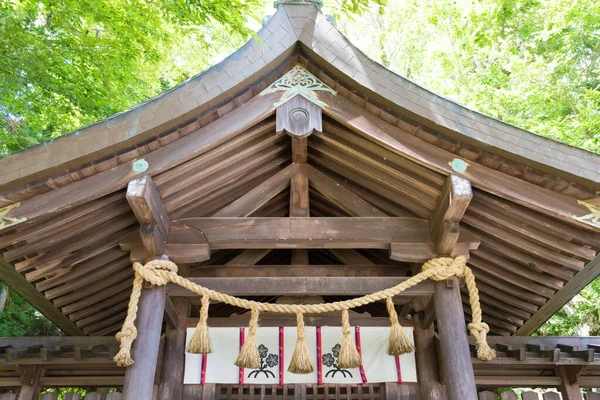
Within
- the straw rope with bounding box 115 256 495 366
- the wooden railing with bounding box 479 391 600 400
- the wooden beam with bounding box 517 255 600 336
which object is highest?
the wooden beam with bounding box 517 255 600 336

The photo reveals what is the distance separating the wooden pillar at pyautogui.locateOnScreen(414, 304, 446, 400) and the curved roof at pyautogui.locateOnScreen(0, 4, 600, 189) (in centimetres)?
203

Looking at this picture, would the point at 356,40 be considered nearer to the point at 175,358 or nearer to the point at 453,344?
the point at 175,358

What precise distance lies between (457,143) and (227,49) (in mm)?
12148

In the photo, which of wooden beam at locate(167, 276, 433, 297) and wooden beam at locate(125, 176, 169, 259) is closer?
wooden beam at locate(125, 176, 169, 259)

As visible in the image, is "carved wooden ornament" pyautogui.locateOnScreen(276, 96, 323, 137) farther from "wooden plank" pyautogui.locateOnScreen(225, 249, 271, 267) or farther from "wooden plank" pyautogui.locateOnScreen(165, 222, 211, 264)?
"wooden plank" pyautogui.locateOnScreen(225, 249, 271, 267)

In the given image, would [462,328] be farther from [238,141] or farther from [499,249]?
[238,141]

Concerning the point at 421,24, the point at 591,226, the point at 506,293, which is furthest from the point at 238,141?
the point at 421,24

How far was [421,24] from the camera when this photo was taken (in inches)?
574

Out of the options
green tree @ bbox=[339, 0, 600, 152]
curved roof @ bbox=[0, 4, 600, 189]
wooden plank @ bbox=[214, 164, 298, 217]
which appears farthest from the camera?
green tree @ bbox=[339, 0, 600, 152]

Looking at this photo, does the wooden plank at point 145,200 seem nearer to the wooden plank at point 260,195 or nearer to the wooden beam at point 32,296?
the wooden plank at point 260,195

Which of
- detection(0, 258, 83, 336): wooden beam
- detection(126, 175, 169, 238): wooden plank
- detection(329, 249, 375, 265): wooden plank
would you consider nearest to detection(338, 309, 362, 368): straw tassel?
detection(329, 249, 375, 265): wooden plank

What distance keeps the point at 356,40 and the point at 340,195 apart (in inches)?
546

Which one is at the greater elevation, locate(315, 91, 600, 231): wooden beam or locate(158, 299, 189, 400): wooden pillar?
locate(315, 91, 600, 231): wooden beam

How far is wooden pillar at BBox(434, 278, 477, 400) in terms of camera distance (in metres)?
3.20
